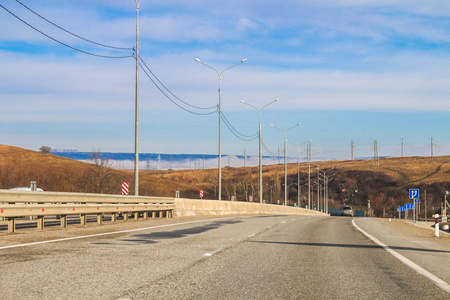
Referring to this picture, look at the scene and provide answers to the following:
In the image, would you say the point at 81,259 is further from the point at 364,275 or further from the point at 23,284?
the point at 364,275

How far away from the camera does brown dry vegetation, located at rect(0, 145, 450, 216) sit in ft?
297

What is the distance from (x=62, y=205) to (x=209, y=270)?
910cm

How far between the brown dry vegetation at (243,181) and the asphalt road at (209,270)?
67.9 m

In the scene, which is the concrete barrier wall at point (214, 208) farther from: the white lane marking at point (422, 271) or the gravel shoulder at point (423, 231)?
the white lane marking at point (422, 271)

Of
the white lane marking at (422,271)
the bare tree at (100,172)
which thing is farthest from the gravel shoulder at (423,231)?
the bare tree at (100,172)

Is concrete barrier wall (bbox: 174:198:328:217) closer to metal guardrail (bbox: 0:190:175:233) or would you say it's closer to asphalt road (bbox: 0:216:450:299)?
metal guardrail (bbox: 0:190:175:233)

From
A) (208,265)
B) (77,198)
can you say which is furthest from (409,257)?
(77,198)

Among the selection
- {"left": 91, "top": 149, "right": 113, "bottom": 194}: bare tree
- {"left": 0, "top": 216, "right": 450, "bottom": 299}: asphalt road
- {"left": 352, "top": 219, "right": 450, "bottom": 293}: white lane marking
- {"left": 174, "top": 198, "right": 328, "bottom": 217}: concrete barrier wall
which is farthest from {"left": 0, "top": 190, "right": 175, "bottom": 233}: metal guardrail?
{"left": 91, "top": 149, "right": 113, "bottom": 194}: bare tree

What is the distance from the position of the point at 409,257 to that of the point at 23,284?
765cm

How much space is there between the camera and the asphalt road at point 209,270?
6.62m

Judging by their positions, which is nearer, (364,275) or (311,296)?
(311,296)

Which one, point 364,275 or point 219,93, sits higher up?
point 219,93

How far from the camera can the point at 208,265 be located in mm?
8938

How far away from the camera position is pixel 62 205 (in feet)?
53.1
